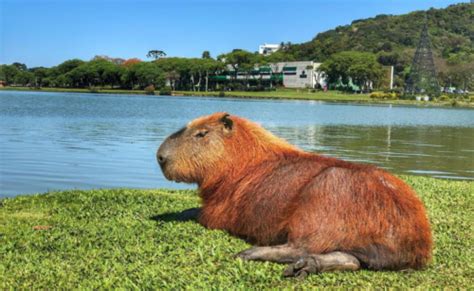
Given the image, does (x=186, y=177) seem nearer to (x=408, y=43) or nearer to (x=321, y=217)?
(x=321, y=217)

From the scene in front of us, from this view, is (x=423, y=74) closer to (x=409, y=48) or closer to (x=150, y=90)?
(x=409, y=48)

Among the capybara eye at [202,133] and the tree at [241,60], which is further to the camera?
the tree at [241,60]

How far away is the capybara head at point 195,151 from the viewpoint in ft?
18.4

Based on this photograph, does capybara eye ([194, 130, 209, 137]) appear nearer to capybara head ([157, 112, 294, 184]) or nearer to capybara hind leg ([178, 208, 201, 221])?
capybara head ([157, 112, 294, 184])

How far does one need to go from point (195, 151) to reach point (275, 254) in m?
1.44

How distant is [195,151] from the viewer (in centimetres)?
562

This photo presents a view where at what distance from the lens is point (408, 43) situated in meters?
187

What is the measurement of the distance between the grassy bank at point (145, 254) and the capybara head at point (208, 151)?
602 millimetres

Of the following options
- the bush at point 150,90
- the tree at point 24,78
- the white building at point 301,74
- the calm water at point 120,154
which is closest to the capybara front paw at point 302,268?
the calm water at point 120,154

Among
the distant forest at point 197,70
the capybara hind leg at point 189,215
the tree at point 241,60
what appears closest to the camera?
the capybara hind leg at point 189,215

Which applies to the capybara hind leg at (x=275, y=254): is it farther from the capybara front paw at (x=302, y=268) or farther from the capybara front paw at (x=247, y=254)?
the capybara front paw at (x=302, y=268)

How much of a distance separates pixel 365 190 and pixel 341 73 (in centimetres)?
12828

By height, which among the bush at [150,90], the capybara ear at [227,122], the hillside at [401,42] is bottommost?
the bush at [150,90]

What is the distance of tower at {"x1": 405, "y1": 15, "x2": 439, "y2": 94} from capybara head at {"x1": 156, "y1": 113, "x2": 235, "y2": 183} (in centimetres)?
11942
